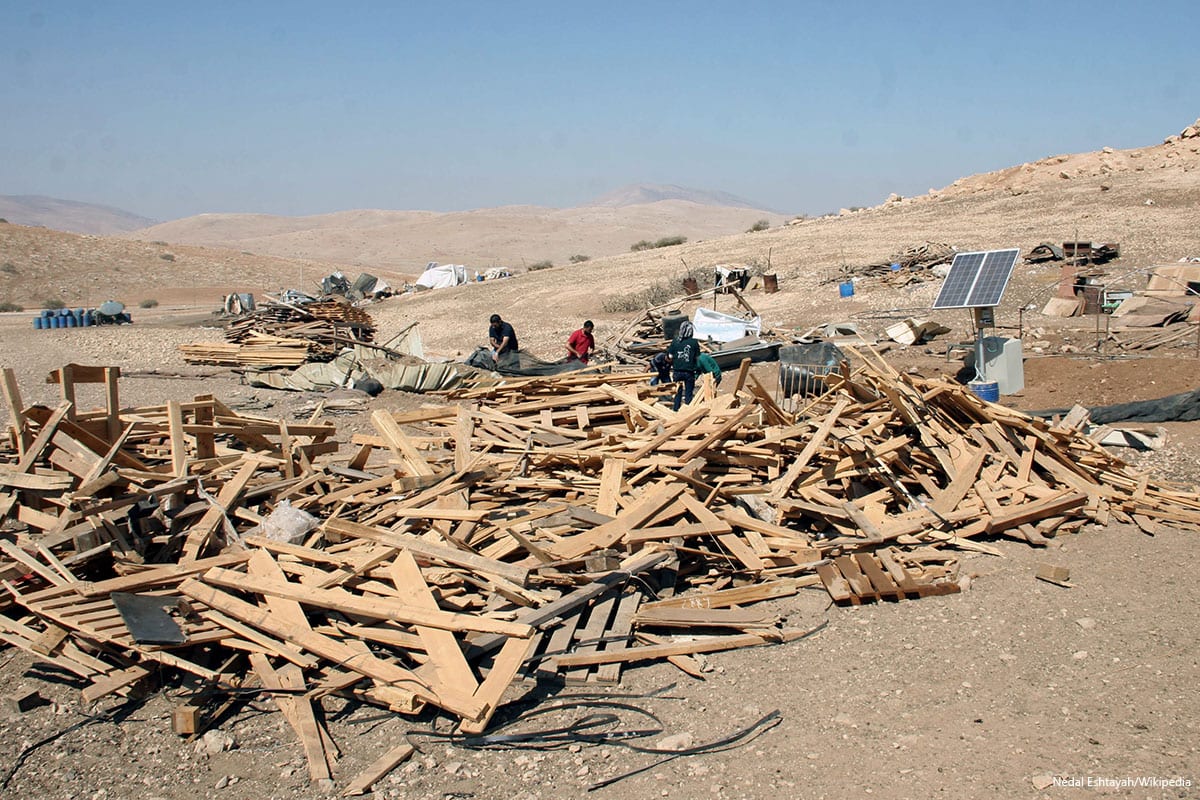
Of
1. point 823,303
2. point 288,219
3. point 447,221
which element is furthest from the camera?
point 288,219

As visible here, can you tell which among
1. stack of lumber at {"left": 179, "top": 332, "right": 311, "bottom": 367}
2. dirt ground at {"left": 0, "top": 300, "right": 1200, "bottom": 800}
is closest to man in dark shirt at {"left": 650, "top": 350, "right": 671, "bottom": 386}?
dirt ground at {"left": 0, "top": 300, "right": 1200, "bottom": 800}

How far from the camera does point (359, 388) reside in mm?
14781

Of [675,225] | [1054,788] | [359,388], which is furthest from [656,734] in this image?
[675,225]

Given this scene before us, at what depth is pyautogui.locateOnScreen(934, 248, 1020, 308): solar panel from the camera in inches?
477

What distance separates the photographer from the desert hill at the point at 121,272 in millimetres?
46219

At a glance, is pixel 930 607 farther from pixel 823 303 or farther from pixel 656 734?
pixel 823 303

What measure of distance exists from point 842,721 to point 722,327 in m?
13.3

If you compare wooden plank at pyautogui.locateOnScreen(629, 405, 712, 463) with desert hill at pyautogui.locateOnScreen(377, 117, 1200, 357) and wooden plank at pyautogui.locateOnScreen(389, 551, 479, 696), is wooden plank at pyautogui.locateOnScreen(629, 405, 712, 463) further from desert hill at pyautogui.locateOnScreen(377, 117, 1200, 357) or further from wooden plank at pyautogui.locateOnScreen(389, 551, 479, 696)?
desert hill at pyautogui.locateOnScreen(377, 117, 1200, 357)

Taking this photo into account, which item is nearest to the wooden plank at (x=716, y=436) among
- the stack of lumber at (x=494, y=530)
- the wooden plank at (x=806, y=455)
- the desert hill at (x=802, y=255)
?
the stack of lumber at (x=494, y=530)

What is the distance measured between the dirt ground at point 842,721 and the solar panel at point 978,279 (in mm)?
6605

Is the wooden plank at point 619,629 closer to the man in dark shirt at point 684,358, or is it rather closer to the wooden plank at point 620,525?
the wooden plank at point 620,525

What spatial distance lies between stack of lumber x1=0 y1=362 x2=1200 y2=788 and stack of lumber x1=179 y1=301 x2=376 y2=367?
32.1 ft

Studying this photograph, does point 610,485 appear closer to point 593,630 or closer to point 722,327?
point 593,630

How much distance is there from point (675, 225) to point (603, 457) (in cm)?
13242
